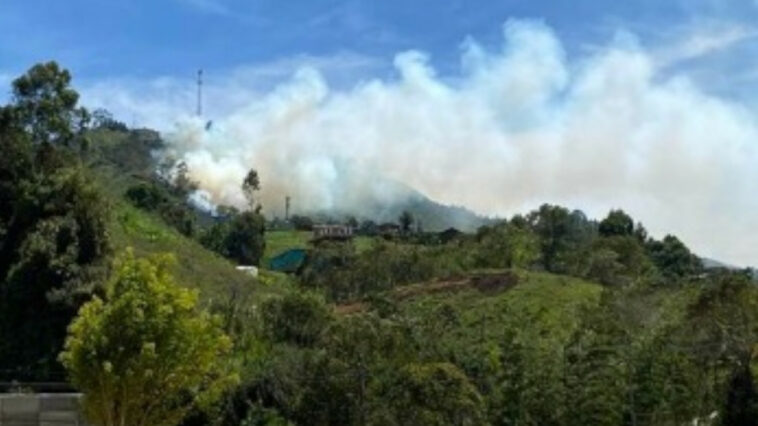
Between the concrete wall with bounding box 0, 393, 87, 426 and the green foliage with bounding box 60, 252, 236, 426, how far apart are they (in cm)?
394

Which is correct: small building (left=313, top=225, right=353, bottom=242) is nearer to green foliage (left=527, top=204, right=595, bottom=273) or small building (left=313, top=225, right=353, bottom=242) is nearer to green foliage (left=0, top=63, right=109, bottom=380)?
green foliage (left=527, top=204, right=595, bottom=273)

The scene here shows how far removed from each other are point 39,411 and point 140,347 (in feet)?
18.5

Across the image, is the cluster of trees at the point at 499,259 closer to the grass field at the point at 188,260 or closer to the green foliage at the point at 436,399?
→ the grass field at the point at 188,260

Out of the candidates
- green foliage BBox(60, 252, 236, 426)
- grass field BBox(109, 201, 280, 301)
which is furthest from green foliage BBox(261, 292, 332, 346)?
green foliage BBox(60, 252, 236, 426)

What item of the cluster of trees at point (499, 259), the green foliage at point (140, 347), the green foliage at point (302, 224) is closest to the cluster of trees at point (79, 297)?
the green foliage at point (140, 347)

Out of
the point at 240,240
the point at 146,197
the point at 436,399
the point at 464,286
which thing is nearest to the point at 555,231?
the point at 464,286

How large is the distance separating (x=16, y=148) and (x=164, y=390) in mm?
17103

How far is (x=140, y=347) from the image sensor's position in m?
17.7

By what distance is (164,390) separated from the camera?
18312 millimetres

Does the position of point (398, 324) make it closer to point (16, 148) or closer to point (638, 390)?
point (638, 390)

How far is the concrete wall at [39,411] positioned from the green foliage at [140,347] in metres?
3.94

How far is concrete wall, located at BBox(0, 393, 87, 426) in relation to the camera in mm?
22078

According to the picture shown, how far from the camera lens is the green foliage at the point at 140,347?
58.1 feet

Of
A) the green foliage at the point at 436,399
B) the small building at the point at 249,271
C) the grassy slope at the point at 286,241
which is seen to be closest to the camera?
the green foliage at the point at 436,399
